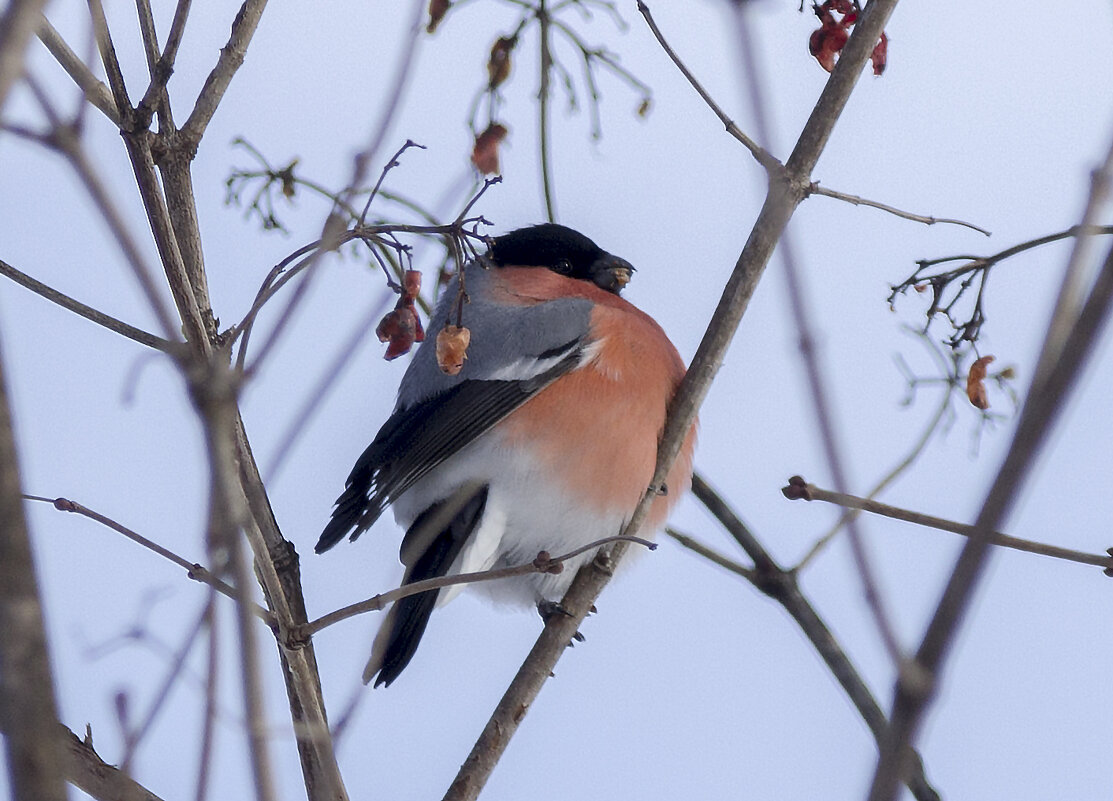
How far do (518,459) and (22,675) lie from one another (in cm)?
217

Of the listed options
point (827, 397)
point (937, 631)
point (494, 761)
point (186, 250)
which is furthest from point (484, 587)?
point (937, 631)

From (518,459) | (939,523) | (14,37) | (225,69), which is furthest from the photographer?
(518,459)

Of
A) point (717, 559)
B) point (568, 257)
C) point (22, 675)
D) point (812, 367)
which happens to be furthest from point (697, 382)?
point (22, 675)

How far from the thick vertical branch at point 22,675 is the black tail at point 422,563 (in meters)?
1.82

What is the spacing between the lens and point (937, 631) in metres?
0.68

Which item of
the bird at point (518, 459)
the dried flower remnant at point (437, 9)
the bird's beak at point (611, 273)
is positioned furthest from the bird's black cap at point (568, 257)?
the dried flower remnant at point (437, 9)

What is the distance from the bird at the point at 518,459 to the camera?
9.00 ft

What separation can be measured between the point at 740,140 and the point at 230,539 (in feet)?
4.29

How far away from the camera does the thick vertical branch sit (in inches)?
26.8

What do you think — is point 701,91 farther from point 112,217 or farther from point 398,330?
point 112,217

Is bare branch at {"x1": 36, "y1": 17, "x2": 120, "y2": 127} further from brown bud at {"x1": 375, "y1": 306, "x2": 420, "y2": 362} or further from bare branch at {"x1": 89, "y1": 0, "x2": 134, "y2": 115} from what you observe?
brown bud at {"x1": 375, "y1": 306, "x2": 420, "y2": 362}

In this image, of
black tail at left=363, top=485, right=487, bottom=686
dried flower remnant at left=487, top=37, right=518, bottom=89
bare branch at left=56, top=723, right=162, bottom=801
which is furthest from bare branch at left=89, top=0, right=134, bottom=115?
black tail at left=363, top=485, right=487, bottom=686

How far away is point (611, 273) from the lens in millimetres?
3402

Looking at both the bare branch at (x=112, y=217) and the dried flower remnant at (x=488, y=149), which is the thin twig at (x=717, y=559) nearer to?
the dried flower remnant at (x=488, y=149)
